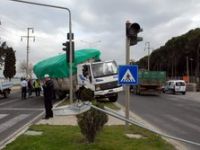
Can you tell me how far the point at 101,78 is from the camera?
105 feet

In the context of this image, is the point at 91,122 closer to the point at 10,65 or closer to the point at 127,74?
the point at 127,74

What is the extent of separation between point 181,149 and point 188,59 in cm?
9903

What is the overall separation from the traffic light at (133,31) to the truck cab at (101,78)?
16110mm

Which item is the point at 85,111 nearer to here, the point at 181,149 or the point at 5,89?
the point at 181,149

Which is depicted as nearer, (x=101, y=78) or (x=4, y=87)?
(x=101, y=78)

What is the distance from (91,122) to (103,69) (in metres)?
21.1

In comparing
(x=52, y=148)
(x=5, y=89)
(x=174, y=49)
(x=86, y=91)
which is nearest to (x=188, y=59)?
(x=174, y=49)

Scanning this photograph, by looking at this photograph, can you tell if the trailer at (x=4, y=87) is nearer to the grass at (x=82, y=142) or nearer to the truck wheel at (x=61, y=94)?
the truck wheel at (x=61, y=94)

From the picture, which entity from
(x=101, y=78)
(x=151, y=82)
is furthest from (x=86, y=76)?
(x=151, y=82)

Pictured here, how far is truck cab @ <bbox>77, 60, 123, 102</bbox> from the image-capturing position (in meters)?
31.7

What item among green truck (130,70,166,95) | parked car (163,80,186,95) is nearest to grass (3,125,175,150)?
green truck (130,70,166,95)

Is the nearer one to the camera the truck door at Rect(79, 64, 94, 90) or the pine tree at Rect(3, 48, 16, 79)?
the truck door at Rect(79, 64, 94, 90)

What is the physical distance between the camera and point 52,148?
1106cm

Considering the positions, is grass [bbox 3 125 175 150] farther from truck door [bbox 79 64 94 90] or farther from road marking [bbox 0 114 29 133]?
truck door [bbox 79 64 94 90]
